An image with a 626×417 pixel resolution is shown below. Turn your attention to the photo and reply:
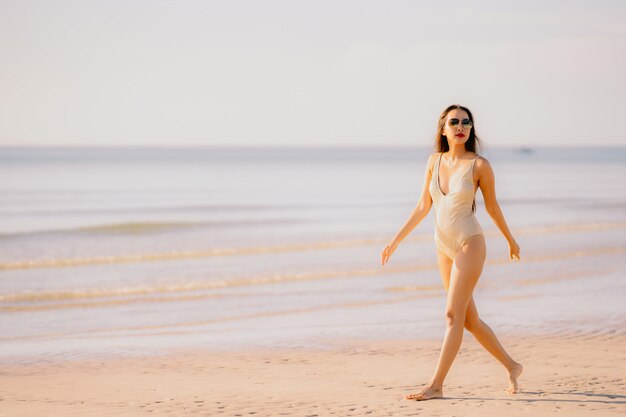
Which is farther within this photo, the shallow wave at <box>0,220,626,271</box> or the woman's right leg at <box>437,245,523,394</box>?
the shallow wave at <box>0,220,626,271</box>

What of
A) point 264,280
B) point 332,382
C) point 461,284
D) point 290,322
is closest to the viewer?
point 461,284

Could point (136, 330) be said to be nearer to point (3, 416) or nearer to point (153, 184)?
A: point (3, 416)

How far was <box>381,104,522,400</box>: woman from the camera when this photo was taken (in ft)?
20.7

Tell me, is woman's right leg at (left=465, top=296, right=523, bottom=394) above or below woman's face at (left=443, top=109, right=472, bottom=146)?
below

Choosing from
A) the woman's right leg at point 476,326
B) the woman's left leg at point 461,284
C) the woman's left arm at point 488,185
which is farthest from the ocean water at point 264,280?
the woman's left arm at point 488,185

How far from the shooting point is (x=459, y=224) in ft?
20.8

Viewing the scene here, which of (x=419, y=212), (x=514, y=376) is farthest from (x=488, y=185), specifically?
(x=514, y=376)

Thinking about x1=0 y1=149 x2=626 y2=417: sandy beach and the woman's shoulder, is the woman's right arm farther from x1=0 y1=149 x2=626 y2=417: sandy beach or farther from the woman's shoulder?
x1=0 y1=149 x2=626 y2=417: sandy beach

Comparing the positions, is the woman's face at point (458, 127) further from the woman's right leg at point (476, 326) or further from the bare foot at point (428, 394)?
the bare foot at point (428, 394)

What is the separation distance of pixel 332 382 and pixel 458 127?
234cm

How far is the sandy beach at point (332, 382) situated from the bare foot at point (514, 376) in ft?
0.17

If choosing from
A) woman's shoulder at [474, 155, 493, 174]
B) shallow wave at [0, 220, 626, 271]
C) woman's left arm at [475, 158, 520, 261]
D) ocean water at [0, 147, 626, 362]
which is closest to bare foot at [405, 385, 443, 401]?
woman's left arm at [475, 158, 520, 261]

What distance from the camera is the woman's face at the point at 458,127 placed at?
6438mm

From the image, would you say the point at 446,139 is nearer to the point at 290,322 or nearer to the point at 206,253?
the point at 290,322
